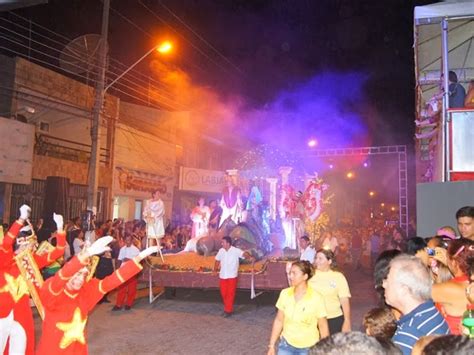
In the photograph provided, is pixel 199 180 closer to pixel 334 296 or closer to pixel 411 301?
pixel 334 296

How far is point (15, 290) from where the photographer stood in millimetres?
5578

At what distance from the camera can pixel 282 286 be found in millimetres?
12102

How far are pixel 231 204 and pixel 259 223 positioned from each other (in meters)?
1.12

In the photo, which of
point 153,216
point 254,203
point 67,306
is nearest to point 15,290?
point 67,306

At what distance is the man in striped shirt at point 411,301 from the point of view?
265 cm

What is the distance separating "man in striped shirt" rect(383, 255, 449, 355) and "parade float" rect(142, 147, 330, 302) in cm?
953

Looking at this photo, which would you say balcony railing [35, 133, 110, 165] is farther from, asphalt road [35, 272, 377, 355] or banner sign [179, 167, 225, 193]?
asphalt road [35, 272, 377, 355]

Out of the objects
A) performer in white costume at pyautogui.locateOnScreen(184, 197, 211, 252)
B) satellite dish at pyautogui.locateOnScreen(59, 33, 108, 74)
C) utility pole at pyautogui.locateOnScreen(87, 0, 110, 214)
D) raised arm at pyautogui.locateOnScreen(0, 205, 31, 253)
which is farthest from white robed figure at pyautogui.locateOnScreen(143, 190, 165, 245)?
raised arm at pyautogui.locateOnScreen(0, 205, 31, 253)

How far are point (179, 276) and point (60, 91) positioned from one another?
9.73m

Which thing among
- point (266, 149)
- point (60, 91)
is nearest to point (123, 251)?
point (266, 149)

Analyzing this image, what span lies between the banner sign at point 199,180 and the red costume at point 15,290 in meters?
20.1

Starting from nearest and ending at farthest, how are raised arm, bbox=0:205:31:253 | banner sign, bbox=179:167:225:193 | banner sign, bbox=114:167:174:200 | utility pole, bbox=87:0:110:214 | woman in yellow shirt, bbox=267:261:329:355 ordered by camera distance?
woman in yellow shirt, bbox=267:261:329:355 → raised arm, bbox=0:205:31:253 → utility pole, bbox=87:0:110:214 → banner sign, bbox=114:167:174:200 → banner sign, bbox=179:167:225:193

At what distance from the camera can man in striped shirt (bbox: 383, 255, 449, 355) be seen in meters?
2.65

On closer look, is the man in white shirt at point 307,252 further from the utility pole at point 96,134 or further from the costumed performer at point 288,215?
the utility pole at point 96,134
